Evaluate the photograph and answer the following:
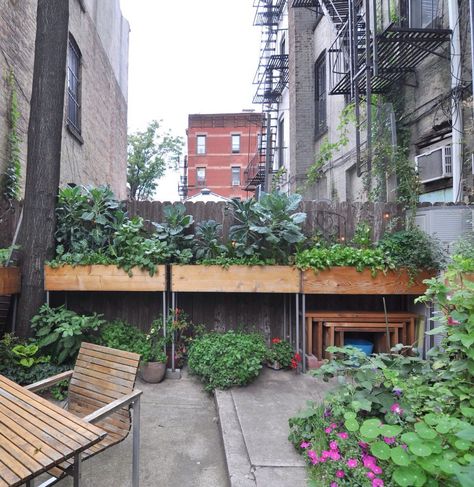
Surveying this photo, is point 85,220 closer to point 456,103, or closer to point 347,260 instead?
point 347,260

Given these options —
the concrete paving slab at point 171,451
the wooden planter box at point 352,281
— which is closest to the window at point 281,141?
the wooden planter box at point 352,281

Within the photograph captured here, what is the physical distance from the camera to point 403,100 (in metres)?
6.78

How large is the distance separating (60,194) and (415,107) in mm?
5902

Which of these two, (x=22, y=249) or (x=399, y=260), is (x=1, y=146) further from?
(x=399, y=260)

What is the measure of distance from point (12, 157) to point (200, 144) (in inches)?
1273

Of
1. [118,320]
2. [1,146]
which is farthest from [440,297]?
[1,146]

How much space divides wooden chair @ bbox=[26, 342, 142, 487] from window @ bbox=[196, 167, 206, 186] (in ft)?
114

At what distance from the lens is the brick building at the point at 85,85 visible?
228 inches

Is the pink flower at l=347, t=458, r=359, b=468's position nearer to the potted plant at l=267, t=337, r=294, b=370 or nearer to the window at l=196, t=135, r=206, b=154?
the potted plant at l=267, t=337, r=294, b=370

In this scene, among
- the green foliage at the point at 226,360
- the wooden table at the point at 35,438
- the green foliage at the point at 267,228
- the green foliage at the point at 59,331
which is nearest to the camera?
the wooden table at the point at 35,438

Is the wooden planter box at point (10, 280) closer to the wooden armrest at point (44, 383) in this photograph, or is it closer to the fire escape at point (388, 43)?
the wooden armrest at point (44, 383)

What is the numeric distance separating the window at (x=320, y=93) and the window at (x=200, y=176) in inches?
1006

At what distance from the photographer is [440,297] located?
2412 millimetres

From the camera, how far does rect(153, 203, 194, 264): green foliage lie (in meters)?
4.64
